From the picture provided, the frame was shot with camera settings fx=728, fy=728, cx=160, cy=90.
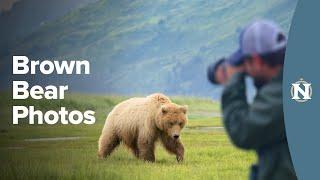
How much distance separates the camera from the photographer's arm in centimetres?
354

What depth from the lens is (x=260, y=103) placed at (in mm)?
3684

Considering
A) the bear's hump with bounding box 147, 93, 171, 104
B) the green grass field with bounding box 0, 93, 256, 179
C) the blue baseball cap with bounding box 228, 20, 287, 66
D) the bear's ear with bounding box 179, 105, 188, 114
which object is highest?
the blue baseball cap with bounding box 228, 20, 287, 66

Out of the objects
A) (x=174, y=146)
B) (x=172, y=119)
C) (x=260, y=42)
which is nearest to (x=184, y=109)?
(x=172, y=119)

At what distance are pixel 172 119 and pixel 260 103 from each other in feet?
3.30

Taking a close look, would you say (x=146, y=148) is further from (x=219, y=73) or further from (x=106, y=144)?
(x=219, y=73)

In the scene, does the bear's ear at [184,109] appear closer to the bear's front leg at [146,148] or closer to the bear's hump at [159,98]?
the bear's hump at [159,98]

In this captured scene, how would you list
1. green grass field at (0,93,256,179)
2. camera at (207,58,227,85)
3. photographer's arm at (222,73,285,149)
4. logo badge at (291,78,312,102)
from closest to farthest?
1. photographer's arm at (222,73,285,149)
2. camera at (207,58,227,85)
3. green grass field at (0,93,256,179)
4. logo badge at (291,78,312,102)

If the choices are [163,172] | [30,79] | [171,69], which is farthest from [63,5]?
[163,172]

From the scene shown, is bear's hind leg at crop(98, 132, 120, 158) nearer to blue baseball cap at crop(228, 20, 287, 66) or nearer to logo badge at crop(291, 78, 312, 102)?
blue baseball cap at crop(228, 20, 287, 66)

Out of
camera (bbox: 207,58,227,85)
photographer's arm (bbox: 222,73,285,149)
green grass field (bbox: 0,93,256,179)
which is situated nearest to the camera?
photographer's arm (bbox: 222,73,285,149)

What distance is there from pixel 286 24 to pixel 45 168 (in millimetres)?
1794

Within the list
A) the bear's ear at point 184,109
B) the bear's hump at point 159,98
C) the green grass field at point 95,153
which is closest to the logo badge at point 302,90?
the green grass field at point 95,153

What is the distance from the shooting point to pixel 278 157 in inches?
149

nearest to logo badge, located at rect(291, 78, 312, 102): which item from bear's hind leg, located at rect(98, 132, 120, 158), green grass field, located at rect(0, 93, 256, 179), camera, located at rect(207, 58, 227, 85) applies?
green grass field, located at rect(0, 93, 256, 179)
